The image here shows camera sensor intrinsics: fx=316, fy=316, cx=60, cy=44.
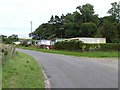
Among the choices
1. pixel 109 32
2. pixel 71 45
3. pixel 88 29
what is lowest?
pixel 71 45

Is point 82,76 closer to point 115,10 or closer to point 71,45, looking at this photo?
point 71,45

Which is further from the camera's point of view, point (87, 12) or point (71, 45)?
point (87, 12)

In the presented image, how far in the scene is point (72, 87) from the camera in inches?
530

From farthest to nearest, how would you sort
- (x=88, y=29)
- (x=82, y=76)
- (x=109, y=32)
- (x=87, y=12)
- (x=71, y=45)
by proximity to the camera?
(x=87, y=12) < (x=88, y=29) < (x=109, y=32) < (x=71, y=45) < (x=82, y=76)

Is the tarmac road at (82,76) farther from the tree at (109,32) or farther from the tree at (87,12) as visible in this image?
the tree at (87,12)

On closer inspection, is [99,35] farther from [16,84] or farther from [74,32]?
[16,84]

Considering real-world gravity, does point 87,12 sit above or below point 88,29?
above

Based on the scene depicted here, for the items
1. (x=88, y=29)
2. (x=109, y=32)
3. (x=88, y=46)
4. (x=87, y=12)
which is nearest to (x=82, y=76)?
(x=88, y=46)

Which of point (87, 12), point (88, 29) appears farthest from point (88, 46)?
point (87, 12)

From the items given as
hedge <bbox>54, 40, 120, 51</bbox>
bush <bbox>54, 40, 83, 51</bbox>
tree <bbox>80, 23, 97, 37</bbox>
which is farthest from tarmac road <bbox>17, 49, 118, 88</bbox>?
tree <bbox>80, 23, 97, 37</bbox>

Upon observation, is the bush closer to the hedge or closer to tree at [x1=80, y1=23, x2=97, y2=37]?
the hedge

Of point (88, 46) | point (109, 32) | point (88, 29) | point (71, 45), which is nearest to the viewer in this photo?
point (88, 46)

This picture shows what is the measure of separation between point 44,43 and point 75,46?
25915 mm

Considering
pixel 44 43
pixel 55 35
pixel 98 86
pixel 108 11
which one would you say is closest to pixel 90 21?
pixel 108 11
